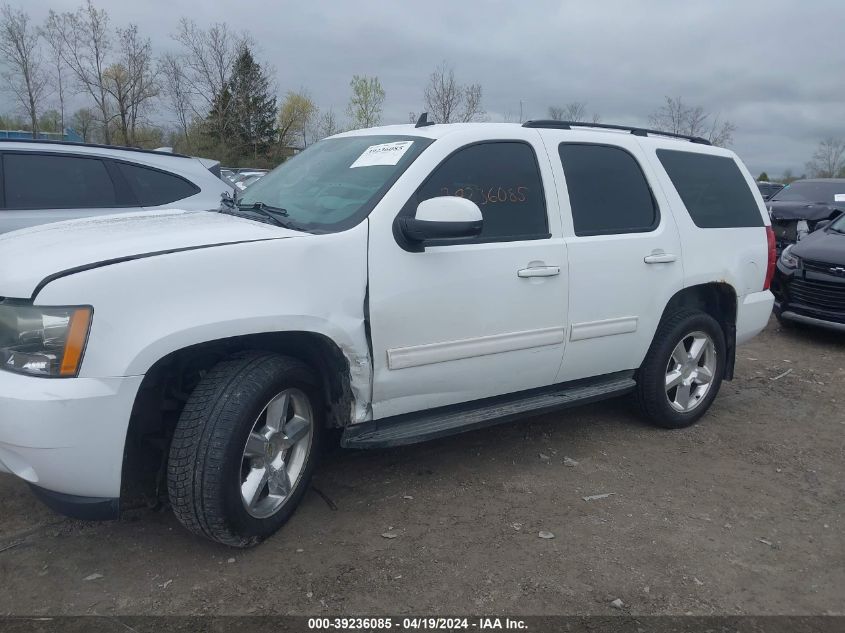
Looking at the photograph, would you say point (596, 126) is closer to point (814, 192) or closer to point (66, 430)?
point (66, 430)

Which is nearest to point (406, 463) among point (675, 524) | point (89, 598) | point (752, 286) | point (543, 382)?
point (543, 382)

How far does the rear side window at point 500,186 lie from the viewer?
139 inches

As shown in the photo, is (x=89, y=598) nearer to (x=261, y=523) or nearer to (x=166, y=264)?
(x=261, y=523)

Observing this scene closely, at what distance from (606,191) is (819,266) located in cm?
427

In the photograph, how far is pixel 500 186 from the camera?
12.1 ft

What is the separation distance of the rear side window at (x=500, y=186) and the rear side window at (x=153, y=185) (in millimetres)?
3329

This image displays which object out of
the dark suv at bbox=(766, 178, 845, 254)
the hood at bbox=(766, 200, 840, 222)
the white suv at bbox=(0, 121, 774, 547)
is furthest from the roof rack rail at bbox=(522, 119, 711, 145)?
the hood at bbox=(766, 200, 840, 222)

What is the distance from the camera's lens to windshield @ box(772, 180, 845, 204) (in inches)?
490

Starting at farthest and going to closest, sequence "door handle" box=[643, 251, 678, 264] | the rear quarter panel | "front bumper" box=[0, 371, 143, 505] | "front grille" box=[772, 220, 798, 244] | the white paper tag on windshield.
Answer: "front grille" box=[772, 220, 798, 244] < the rear quarter panel < "door handle" box=[643, 251, 678, 264] < the white paper tag on windshield < "front bumper" box=[0, 371, 143, 505]

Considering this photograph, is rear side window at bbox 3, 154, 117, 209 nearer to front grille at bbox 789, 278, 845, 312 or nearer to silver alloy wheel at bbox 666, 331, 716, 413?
silver alloy wheel at bbox 666, 331, 716, 413

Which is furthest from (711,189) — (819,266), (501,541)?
(819,266)

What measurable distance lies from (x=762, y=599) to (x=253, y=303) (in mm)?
2379

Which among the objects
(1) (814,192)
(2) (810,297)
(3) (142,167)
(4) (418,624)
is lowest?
(4) (418,624)

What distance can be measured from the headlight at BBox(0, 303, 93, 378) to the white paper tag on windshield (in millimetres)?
1597
